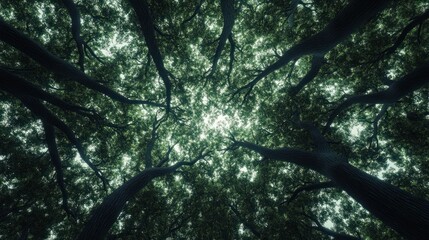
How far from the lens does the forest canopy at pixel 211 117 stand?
8.62 metres

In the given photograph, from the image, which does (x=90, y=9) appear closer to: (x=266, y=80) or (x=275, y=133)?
(x=266, y=80)

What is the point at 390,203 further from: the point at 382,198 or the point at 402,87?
the point at 402,87

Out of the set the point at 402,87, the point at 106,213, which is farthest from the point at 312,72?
the point at 106,213

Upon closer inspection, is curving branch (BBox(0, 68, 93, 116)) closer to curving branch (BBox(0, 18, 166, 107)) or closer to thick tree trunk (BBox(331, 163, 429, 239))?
curving branch (BBox(0, 18, 166, 107))

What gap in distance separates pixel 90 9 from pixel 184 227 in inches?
528

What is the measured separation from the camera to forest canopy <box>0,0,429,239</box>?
8617 mm

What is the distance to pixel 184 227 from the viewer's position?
13.8 meters

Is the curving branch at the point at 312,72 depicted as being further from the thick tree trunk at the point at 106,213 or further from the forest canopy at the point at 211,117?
the thick tree trunk at the point at 106,213

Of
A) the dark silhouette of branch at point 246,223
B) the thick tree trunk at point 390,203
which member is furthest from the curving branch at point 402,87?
the dark silhouette of branch at point 246,223

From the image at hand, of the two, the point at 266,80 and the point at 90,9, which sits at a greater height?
the point at 266,80

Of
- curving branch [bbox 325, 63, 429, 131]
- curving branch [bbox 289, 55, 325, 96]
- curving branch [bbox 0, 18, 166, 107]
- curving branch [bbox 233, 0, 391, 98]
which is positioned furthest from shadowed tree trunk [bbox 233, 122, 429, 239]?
curving branch [bbox 0, 18, 166, 107]

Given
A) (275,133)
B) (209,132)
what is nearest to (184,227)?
(209,132)

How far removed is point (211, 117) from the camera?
13.7m

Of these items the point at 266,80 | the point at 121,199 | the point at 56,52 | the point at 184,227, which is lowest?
the point at 121,199
